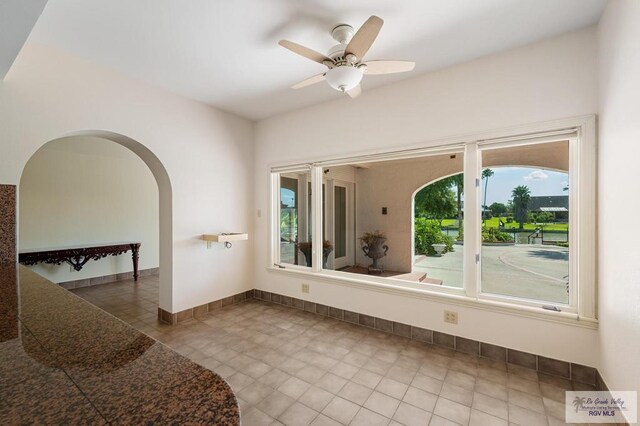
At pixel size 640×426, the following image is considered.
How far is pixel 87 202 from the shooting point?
200 inches

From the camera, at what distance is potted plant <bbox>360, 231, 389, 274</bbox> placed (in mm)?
3533

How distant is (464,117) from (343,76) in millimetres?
1356

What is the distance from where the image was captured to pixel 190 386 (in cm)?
56

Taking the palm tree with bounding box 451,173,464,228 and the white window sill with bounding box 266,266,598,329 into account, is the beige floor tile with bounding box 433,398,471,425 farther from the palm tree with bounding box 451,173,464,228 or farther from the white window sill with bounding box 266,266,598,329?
the palm tree with bounding box 451,173,464,228

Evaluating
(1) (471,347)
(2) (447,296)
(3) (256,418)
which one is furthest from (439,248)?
(3) (256,418)

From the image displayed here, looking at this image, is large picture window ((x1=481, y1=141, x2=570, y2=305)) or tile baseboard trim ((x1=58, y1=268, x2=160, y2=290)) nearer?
large picture window ((x1=481, y1=141, x2=570, y2=305))

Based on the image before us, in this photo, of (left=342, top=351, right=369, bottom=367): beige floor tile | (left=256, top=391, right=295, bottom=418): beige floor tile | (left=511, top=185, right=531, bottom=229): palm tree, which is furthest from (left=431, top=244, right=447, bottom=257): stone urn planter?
(left=256, top=391, right=295, bottom=418): beige floor tile

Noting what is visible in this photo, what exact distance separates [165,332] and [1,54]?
105 inches

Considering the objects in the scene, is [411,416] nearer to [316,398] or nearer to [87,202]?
[316,398]

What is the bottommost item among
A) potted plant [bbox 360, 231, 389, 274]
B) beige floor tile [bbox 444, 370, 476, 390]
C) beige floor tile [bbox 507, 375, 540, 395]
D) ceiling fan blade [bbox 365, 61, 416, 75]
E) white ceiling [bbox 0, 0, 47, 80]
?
beige floor tile [bbox 444, 370, 476, 390]

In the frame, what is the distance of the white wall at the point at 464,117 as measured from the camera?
7.14 ft

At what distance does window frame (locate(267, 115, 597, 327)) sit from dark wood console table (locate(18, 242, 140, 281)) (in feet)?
13.5

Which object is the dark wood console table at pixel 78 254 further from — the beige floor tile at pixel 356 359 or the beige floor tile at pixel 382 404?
the beige floor tile at pixel 382 404

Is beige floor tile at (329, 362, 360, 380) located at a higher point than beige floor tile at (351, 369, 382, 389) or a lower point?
lower
